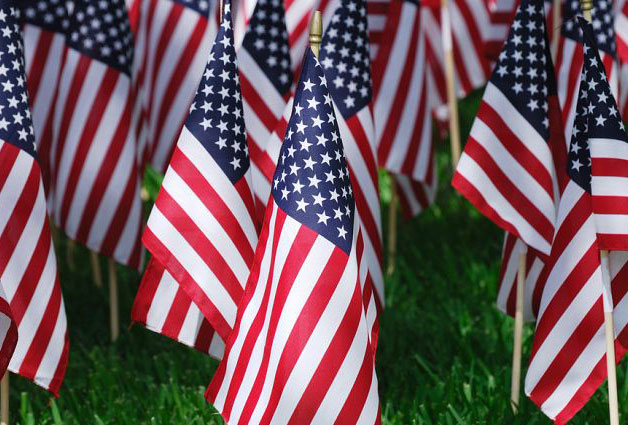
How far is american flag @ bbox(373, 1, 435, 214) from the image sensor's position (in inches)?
268

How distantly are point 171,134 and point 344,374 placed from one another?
11.1ft

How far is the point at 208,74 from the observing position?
4406 millimetres

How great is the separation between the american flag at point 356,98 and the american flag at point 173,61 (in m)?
1.90

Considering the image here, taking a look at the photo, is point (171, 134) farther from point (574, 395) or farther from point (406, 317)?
point (574, 395)

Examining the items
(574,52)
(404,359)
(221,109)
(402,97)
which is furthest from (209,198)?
(402,97)

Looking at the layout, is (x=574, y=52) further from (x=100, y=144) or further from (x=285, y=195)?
(x=100, y=144)

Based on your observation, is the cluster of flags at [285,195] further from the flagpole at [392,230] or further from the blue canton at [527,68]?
the flagpole at [392,230]

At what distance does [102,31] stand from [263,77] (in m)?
1.09

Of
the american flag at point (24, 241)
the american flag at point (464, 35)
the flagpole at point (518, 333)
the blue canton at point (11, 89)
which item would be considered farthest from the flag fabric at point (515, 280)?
the american flag at point (464, 35)

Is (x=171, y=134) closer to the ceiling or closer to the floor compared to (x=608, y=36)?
closer to the floor

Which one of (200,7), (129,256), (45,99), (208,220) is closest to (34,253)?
(208,220)

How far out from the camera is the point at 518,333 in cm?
496

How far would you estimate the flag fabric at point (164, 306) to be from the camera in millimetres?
4770

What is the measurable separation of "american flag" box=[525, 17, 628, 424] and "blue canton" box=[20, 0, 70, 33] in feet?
11.8
